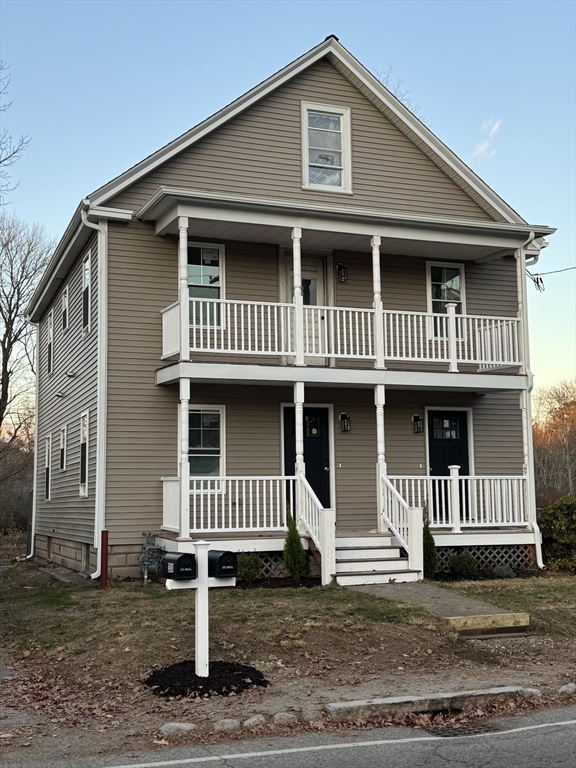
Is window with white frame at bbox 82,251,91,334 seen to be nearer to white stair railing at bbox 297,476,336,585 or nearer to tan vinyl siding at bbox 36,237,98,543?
tan vinyl siding at bbox 36,237,98,543

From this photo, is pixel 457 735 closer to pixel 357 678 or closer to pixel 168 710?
pixel 357 678

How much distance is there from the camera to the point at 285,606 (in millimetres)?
11938

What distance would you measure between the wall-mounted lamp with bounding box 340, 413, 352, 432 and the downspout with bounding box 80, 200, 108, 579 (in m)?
4.61

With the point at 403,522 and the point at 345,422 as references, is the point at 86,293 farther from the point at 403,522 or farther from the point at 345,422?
the point at 403,522

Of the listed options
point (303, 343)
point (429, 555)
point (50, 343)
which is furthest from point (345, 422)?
point (50, 343)

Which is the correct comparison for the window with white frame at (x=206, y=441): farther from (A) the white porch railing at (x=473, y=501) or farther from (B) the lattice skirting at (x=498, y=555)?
(B) the lattice skirting at (x=498, y=555)

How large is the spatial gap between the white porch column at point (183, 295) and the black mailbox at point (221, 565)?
263 inches

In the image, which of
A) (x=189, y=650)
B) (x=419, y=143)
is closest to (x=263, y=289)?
(x=419, y=143)

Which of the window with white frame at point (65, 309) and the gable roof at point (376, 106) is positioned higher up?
the gable roof at point (376, 106)

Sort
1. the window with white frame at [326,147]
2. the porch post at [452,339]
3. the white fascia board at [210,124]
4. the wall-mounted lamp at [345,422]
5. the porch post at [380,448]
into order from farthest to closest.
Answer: the window with white frame at [326,147] < the wall-mounted lamp at [345,422] < the porch post at [452,339] < the white fascia board at [210,124] < the porch post at [380,448]

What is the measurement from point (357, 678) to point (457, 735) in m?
1.87

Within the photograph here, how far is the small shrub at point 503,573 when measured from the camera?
16109 mm

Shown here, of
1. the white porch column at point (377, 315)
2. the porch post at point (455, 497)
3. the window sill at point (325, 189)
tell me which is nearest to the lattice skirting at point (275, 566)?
the porch post at point (455, 497)

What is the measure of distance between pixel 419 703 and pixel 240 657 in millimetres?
2398
